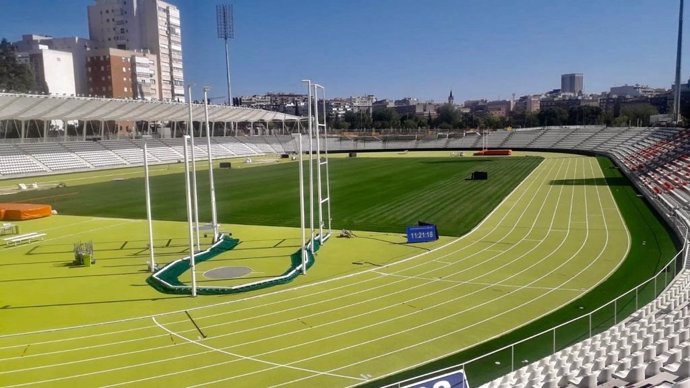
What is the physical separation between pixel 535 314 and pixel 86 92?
389ft

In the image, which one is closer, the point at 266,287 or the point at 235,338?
the point at 235,338

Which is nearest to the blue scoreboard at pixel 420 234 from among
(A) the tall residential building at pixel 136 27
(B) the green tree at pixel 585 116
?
(A) the tall residential building at pixel 136 27

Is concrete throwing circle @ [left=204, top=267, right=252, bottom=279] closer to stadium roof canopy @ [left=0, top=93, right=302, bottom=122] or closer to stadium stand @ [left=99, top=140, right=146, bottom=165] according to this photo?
stadium roof canopy @ [left=0, top=93, right=302, bottom=122]

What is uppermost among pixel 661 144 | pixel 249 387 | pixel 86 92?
pixel 86 92

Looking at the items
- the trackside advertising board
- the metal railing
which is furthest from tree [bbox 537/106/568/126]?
the trackside advertising board

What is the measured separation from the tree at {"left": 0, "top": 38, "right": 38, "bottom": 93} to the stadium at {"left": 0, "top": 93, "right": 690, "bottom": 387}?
2339 inches

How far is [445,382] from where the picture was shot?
28.0 feet

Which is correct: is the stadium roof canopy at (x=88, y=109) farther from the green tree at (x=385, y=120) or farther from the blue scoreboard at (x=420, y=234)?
the green tree at (x=385, y=120)

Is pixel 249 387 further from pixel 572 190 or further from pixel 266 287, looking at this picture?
pixel 572 190

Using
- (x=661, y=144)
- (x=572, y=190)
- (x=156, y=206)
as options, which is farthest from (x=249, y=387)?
(x=661, y=144)

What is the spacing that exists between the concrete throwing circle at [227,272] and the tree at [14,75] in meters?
86.9

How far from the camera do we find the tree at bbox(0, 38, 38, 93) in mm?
90438

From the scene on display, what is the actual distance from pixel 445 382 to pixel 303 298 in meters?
8.01

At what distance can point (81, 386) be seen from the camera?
10703mm
